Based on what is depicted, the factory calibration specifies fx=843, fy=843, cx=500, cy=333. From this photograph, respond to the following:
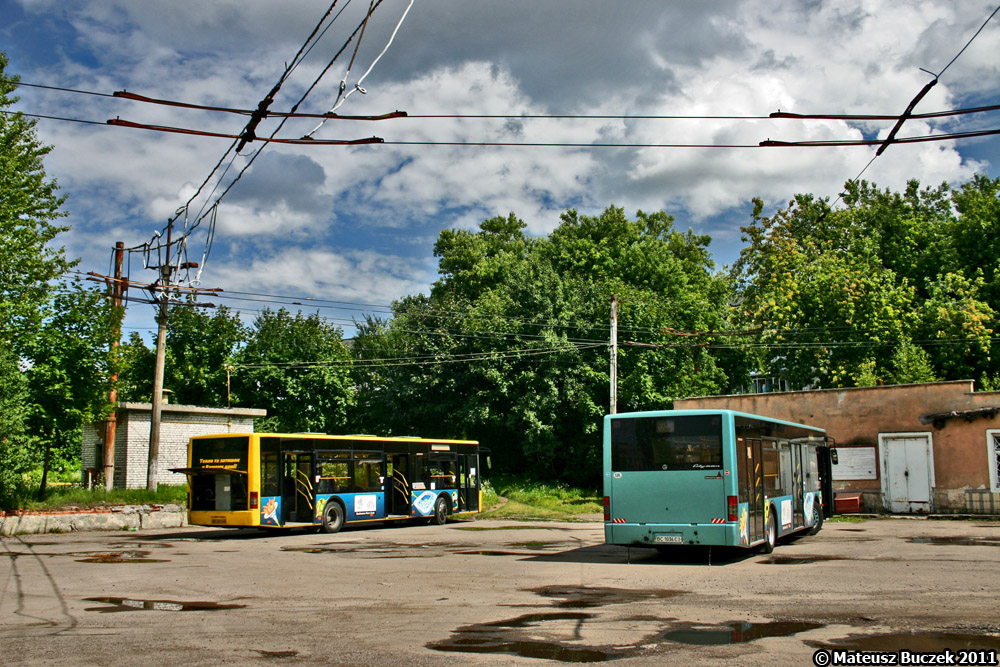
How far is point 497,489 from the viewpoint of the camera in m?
41.5

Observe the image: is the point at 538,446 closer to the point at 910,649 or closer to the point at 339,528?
the point at 339,528

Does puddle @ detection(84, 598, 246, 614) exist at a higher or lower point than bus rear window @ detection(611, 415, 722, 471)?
lower

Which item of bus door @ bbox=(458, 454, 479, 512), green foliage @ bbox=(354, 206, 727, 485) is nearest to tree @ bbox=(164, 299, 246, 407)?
green foliage @ bbox=(354, 206, 727, 485)

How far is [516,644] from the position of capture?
7539 millimetres

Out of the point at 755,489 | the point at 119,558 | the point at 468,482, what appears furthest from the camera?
the point at 468,482

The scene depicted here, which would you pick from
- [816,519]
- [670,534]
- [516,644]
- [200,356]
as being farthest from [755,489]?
[200,356]

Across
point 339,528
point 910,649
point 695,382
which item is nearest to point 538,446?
point 695,382

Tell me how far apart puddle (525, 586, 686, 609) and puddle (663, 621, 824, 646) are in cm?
192

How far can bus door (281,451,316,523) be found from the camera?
22875 mm

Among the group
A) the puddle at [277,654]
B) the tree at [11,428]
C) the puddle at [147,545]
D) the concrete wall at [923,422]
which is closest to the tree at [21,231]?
the tree at [11,428]

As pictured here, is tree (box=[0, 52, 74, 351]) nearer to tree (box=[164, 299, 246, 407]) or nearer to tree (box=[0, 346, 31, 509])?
tree (box=[0, 346, 31, 509])

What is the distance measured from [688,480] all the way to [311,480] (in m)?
12.5

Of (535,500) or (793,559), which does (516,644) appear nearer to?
(793,559)

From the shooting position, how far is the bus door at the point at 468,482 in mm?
30578
